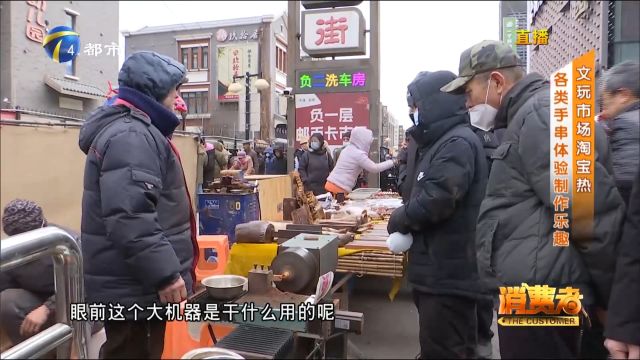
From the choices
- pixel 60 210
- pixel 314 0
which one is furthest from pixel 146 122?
pixel 314 0

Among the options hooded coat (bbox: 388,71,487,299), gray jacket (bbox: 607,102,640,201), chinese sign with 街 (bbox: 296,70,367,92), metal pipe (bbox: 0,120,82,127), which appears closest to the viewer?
gray jacket (bbox: 607,102,640,201)

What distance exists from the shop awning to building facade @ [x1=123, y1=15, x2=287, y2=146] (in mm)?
2834

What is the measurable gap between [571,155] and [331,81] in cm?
647

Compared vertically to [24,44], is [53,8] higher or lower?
higher

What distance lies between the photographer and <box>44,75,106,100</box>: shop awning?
10070 mm

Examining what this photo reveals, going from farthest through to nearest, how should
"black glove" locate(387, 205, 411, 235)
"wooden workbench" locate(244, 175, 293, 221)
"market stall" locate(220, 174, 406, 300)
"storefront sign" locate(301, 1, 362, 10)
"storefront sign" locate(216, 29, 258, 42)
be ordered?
"storefront sign" locate(216, 29, 258, 42)
"storefront sign" locate(301, 1, 362, 10)
"wooden workbench" locate(244, 175, 293, 221)
"market stall" locate(220, 174, 406, 300)
"black glove" locate(387, 205, 411, 235)

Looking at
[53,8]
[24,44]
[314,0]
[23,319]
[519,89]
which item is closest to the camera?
[519,89]

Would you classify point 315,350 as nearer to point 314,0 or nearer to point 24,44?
point 314,0

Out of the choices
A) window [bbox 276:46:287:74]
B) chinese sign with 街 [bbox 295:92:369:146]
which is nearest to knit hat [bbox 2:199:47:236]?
chinese sign with 街 [bbox 295:92:369:146]

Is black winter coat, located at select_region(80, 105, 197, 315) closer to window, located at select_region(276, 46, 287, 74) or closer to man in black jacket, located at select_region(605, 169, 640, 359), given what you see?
man in black jacket, located at select_region(605, 169, 640, 359)

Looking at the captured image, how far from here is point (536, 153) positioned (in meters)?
1.30

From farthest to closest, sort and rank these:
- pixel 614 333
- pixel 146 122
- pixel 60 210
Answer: pixel 60 210 < pixel 146 122 < pixel 614 333

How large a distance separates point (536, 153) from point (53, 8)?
472 inches

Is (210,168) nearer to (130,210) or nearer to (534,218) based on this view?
(130,210)
